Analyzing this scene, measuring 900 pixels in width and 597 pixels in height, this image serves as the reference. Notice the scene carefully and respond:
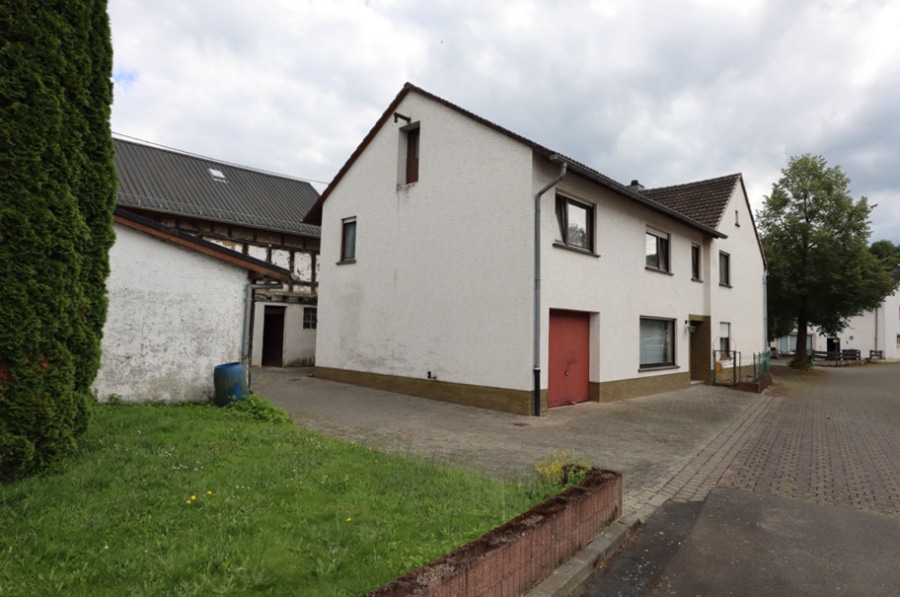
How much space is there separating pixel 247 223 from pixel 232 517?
16.2 metres

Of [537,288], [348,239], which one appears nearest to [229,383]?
[537,288]

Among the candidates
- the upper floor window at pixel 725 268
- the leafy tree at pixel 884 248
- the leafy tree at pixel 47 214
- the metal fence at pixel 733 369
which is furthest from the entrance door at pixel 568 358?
the leafy tree at pixel 884 248

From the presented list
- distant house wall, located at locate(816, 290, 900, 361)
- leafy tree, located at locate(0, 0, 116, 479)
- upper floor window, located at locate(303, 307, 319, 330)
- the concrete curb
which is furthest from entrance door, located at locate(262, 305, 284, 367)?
distant house wall, located at locate(816, 290, 900, 361)

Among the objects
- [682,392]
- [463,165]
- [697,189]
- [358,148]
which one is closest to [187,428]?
[463,165]

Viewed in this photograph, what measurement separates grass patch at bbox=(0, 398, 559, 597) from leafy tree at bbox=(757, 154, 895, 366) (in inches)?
1082

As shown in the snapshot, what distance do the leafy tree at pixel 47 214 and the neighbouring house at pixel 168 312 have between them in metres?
3.01

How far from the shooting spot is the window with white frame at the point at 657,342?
46.3ft

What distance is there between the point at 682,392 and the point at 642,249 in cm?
444

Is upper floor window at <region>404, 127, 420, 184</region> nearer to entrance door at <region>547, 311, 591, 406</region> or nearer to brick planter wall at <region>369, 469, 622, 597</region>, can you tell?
entrance door at <region>547, 311, 591, 406</region>

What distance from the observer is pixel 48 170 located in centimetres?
441

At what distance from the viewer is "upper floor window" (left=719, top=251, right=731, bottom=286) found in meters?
18.8

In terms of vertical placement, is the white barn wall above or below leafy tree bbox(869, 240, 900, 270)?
below

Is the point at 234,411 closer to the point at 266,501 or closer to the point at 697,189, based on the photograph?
the point at 266,501

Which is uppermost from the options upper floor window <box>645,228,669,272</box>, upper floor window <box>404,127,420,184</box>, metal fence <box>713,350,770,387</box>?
upper floor window <box>404,127,420,184</box>
